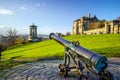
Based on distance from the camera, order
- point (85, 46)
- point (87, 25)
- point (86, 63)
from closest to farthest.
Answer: point (86, 63) → point (85, 46) → point (87, 25)

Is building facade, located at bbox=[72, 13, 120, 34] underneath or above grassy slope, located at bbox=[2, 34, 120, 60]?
above

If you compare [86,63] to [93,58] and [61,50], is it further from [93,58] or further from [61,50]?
[61,50]

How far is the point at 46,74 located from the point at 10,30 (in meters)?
87.3

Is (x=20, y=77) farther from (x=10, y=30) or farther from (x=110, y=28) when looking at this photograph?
(x=10, y=30)

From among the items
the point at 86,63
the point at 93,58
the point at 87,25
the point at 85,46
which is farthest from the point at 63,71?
the point at 87,25

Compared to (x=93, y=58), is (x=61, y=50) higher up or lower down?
lower down

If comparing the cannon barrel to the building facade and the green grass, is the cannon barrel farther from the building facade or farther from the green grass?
the building facade

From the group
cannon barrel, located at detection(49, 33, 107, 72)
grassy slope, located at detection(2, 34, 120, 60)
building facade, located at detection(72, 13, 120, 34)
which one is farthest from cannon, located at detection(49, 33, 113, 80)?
building facade, located at detection(72, 13, 120, 34)

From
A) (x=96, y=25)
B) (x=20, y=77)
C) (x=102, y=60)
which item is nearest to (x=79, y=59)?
(x=102, y=60)

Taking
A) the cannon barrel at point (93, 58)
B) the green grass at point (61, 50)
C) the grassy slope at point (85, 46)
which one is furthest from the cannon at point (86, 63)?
the grassy slope at point (85, 46)

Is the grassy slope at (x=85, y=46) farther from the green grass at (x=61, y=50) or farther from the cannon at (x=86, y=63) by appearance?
the cannon at (x=86, y=63)

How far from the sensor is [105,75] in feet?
25.3

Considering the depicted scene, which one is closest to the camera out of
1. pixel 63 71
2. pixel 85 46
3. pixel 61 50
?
pixel 63 71

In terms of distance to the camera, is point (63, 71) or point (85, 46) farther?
point (85, 46)
